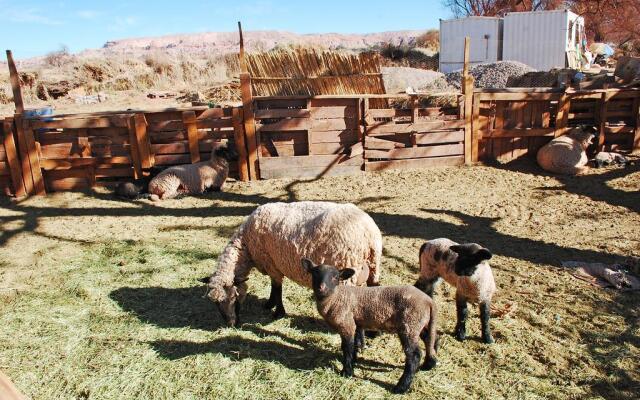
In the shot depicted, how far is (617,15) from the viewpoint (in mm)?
40219

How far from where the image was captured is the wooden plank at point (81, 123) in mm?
10305

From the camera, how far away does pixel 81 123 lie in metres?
10.3

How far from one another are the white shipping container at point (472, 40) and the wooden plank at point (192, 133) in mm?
20250

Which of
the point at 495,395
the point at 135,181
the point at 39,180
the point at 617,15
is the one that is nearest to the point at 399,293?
the point at 495,395

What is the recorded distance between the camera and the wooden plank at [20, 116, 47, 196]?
10.2 metres

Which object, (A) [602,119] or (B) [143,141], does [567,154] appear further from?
(B) [143,141]

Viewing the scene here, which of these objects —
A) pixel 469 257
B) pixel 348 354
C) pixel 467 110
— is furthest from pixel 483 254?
pixel 467 110

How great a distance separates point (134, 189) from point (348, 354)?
7325 millimetres

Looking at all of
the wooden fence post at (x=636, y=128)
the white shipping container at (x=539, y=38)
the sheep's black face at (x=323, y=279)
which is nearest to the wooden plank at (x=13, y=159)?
the sheep's black face at (x=323, y=279)

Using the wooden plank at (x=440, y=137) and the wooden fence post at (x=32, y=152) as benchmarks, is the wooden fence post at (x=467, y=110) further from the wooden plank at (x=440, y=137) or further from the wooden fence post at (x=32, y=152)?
the wooden fence post at (x=32, y=152)

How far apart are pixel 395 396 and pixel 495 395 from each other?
31.3 inches

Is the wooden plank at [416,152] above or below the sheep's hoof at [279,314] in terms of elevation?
above

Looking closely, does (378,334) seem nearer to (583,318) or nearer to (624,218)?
(583,318)

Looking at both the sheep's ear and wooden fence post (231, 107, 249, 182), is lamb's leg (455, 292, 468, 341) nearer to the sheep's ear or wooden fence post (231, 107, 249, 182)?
the sheep's ear
